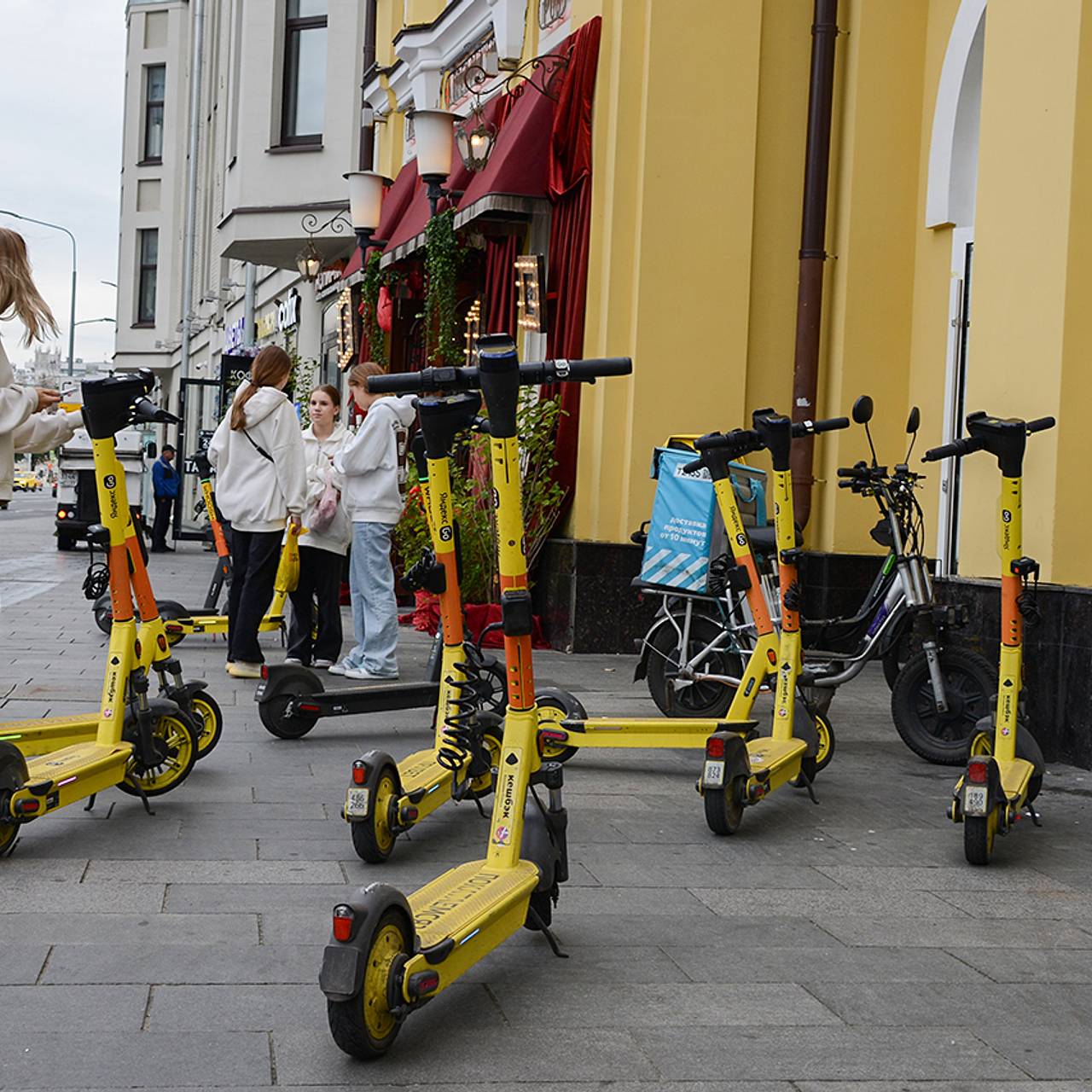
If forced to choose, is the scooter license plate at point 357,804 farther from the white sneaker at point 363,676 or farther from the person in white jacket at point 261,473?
the white sneaker at point 363,676

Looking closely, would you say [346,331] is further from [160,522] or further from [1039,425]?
[1039,425]

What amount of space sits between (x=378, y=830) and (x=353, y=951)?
1736 millimetres

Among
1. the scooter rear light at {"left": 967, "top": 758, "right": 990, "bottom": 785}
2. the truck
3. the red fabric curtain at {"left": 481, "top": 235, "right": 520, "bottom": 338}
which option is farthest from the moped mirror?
the truck

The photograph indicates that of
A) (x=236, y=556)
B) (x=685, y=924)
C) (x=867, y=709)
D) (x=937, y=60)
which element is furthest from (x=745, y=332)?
(x=685, y=924)

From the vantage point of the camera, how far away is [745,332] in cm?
1169

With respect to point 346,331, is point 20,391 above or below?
below

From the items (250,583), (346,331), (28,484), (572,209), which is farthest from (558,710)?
(28,484)

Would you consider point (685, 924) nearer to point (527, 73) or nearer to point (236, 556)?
point (236, 556)

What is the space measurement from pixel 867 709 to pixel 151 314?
1641 inches

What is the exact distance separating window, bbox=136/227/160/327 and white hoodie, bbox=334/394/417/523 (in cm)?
3930

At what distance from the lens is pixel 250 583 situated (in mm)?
9273

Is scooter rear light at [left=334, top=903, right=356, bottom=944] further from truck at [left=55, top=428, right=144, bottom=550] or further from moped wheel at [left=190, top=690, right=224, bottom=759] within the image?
truck at [left=55, top=428, right=144, bottom=550]

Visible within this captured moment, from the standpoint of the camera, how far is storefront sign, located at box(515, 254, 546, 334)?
13.0 m

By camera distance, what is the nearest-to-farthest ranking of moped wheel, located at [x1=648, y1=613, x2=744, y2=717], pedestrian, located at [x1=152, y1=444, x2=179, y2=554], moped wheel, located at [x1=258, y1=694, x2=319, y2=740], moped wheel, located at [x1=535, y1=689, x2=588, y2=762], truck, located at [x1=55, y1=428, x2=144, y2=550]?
moped wheel, located at [x1=535, y1=689, x2=588, y2=762]
moped wheel, located at [x1=258, y1=694, x2=319, y2=740]
moped wheel, located at [x1=648, y1=613, x2=744, y2=717]
truck, located at [x1=55, y1=428, x2=144, y2=550]
pedestrian, located at [x1=152, y1=444, x2=179, y2=554]
